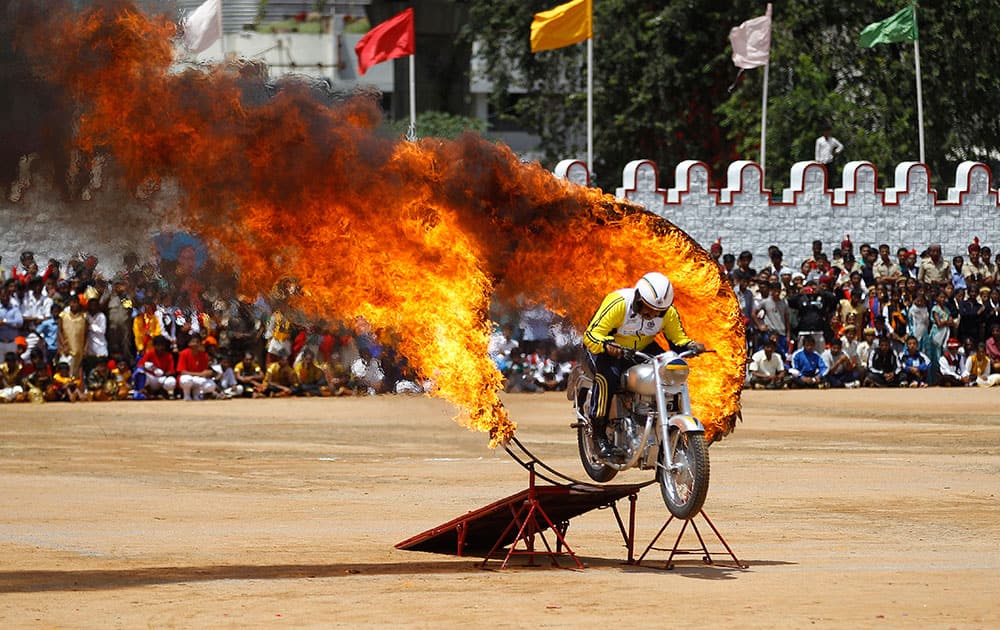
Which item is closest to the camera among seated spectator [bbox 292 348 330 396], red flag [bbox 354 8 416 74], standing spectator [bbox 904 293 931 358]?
seated spectator [bbox 292 348 330 396]

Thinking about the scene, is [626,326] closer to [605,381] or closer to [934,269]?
[605,381]

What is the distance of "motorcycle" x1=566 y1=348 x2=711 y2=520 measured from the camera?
12047 mm

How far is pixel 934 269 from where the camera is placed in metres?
34.9

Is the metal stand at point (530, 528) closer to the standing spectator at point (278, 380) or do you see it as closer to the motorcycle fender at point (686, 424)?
the motorcycle fender at point (686, 424)

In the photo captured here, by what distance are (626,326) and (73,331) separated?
16085 mm

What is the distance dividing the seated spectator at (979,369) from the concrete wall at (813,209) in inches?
173

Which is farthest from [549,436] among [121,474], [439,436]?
[121,474]

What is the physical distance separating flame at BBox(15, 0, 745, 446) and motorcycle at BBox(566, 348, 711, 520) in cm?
79

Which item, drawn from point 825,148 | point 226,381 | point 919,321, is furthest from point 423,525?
point 825,148

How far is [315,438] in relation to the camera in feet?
76.5

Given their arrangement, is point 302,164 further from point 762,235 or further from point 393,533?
point 762,235

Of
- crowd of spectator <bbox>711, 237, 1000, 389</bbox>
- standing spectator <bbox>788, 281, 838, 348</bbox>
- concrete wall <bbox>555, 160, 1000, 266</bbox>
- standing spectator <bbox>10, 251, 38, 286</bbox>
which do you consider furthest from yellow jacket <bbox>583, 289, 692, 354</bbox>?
concrete wall <bbox>555, 160, 1000, 266</bbox>

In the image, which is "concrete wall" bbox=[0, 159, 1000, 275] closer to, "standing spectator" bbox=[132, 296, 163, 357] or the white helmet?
"standing spectator" bbox=[132, 296, 163, 357]

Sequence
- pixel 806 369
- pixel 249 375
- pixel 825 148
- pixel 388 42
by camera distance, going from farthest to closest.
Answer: pixel 825 148 < pixel 388 42 < pixel 806 369 < pixel 249 375
